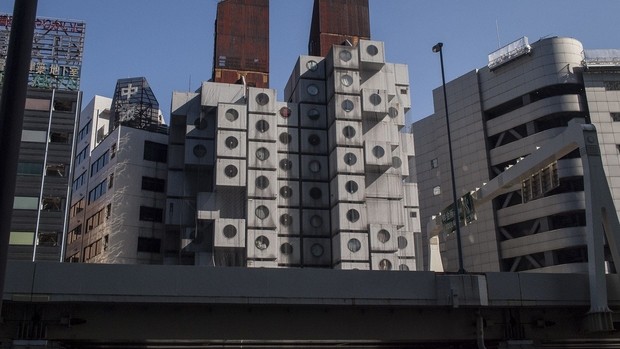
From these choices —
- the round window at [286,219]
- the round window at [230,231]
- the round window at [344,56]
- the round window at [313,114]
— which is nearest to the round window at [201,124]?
the round window at [313,114]

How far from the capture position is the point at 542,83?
76125mm

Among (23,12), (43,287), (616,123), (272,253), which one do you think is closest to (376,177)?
(272,253)

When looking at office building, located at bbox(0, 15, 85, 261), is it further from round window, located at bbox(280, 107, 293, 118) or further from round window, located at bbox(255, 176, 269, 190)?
round window, located at bbox(280, 107, 293, 118)

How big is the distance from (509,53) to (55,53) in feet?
182

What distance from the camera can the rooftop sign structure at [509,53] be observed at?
78625mm

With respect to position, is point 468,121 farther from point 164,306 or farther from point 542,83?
point 164,306

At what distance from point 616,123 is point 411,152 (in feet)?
80.3

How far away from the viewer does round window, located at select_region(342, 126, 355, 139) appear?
234ft

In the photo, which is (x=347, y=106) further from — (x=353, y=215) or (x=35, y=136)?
(x=35, y=136)

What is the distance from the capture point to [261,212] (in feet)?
224

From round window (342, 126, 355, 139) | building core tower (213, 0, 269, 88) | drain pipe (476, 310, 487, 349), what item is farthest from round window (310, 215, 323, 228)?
drain pipe (476, 310, 487, 349)

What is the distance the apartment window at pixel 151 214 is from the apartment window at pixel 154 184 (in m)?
2.48

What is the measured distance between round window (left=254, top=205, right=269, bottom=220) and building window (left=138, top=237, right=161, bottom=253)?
17.8 m

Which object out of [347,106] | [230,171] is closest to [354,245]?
[230,171]
